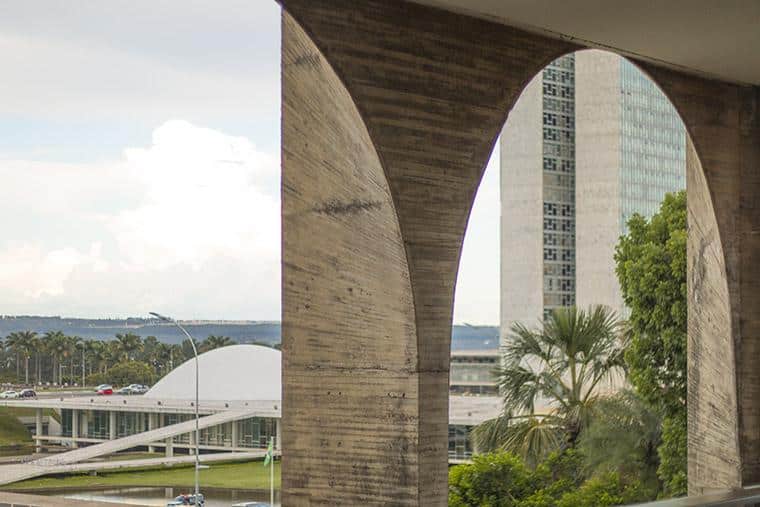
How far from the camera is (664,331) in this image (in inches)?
394

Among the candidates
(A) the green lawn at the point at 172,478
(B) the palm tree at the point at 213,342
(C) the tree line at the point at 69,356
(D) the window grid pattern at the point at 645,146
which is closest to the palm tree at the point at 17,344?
(C) the tree line at the point at 69,356

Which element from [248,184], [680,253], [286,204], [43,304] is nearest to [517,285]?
[248,184]

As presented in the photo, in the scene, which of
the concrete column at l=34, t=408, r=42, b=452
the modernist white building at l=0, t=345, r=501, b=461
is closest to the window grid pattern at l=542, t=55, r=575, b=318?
the modernist white building at l=0, t=345, r=501, b=461

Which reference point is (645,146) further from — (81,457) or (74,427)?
(74,427)

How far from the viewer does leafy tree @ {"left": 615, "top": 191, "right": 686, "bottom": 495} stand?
9.90m

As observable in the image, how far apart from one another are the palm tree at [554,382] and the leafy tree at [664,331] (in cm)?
62

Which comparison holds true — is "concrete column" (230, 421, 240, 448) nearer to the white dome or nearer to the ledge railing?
the white dome

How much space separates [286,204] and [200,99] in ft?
41.4

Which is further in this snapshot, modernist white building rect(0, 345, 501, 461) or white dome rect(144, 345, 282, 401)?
white dome rect(144, 345, 282, 401)

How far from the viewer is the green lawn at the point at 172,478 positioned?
27.0 ft

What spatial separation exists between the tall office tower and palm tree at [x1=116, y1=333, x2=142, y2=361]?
21.4 metres

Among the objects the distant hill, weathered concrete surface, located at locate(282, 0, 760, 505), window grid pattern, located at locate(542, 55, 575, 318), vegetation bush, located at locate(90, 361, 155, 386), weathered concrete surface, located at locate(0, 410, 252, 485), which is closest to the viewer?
weathered concrete surface, located at locate(282, 0, 760, 505)

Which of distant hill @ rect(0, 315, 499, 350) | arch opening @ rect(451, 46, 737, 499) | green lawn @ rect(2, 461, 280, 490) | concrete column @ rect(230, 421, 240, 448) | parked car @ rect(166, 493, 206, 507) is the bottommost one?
parked car @ rect(166, 493, 206, 507)

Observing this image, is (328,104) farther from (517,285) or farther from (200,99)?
(517,285)
